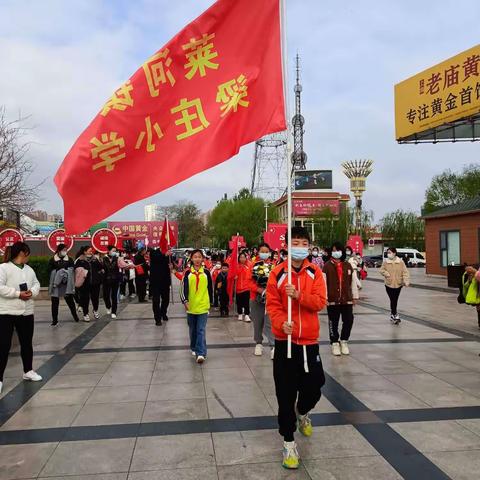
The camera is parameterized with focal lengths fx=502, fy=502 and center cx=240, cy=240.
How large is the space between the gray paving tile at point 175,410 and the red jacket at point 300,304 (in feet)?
5.31

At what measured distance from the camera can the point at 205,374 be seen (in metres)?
6.81

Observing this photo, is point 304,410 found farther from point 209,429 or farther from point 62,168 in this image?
point 62,168

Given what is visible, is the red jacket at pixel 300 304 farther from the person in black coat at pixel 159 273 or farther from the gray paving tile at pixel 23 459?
the person in black coat at pixel 159 273

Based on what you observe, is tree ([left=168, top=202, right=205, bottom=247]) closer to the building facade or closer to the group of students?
the building facade

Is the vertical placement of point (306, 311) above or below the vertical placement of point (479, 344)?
above

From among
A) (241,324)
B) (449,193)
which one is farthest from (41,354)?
(449,193)

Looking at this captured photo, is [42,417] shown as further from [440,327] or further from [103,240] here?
[103,240]

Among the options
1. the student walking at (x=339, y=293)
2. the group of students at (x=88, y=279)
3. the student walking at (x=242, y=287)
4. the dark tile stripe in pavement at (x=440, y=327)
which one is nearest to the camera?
the student walking at (x=339, y=293)

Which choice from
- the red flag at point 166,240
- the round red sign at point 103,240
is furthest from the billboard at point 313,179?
the red flag at point 166,240

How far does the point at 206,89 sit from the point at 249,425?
3.28 meters

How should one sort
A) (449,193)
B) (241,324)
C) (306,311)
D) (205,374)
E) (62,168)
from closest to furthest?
(306,311) < (62,168) < (205,374) < (241,324) < (449,193)

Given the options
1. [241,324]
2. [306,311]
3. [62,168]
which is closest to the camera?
[306,311]

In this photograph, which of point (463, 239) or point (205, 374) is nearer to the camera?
point (205, 374)

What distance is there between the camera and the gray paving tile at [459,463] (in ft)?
12.1
